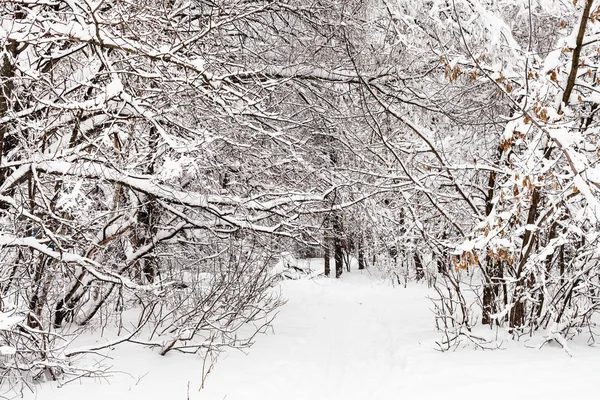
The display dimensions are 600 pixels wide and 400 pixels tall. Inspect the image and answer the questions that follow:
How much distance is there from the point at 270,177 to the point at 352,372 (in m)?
3.06

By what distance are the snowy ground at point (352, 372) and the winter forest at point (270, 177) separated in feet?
0.12

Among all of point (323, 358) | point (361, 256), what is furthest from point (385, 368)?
point (361, 256)

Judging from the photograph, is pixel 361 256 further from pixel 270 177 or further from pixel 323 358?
pixel 323 358

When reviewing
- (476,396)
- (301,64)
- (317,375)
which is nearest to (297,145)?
(301,64)

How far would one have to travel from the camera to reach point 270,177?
7676 millimetres

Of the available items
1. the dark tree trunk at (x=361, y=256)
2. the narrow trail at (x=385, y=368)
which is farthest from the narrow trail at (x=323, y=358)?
the dark tree trunk at (x=361, y=256)

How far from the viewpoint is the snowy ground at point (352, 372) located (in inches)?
178

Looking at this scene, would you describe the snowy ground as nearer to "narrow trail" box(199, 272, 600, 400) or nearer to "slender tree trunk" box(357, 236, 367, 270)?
"narrow trail" box(199, 272, 600, 400)

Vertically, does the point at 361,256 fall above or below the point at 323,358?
above

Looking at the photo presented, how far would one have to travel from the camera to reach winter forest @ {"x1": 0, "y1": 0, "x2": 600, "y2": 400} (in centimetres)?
442

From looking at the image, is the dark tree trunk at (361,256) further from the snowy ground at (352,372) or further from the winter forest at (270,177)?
the snowy ground at (352,372)

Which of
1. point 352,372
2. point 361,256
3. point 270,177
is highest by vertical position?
point 270,177

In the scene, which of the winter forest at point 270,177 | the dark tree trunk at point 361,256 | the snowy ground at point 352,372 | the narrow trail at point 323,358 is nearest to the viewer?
the winter forest at point 270,177

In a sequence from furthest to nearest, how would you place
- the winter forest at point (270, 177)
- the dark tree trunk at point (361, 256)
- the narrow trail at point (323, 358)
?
the dark tree trunk at point (361, 256)
the narrow trail at point (323, 358)
the winter forest at point (270, 177)
